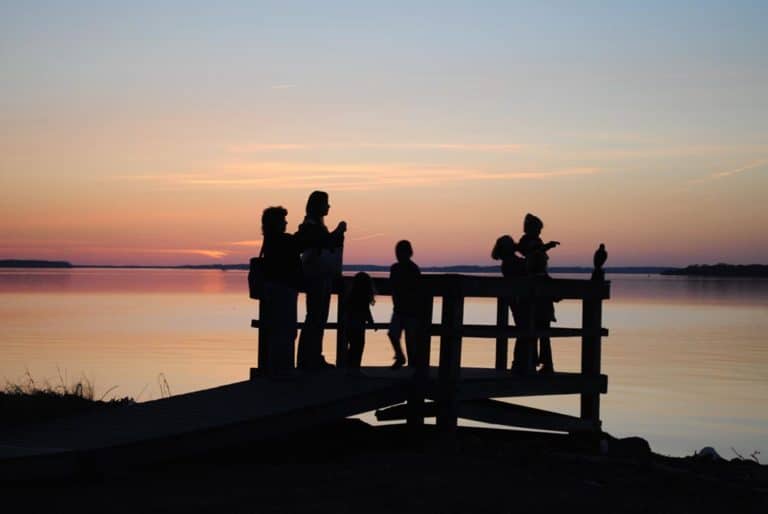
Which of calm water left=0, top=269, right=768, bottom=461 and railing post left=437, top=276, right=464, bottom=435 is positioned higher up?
railing post left=437, top=276, right=464, bottom=435

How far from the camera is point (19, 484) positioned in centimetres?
878

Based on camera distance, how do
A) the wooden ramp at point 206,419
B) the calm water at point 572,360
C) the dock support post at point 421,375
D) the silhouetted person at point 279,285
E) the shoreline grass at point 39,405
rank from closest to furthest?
the wooden ramp at point 206,419
the dock support post at point 421,375
the silhouetted person at point 279,285
the shoreline grass at point 39,405
the calm water at point 572,360

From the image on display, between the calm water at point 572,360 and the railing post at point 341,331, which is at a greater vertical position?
the railing post at point 341,331

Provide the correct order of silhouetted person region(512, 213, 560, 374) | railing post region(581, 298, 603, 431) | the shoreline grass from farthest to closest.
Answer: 1. railing post region(581, 298, 603, 431)
2. the shoreline grass
3. silhouetted person region(512, 213, 560, 374)

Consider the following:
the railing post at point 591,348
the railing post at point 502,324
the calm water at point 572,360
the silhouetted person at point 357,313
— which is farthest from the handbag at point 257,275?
the calm water at point 572,360

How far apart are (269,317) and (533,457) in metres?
3.19

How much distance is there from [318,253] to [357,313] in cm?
143

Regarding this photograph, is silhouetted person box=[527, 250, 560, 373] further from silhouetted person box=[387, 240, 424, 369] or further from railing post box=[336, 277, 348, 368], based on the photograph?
railing post box=[336, 277, 348, 368]

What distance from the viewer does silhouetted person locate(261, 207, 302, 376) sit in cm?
1182

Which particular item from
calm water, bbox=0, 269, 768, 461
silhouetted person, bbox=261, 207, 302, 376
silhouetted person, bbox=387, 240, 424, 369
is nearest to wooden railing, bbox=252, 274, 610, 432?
silhouetted person, bbox=387, 240, 424, 369

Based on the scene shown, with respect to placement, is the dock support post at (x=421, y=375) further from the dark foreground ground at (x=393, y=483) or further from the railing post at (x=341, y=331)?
the railing post at (x=341, y=331)

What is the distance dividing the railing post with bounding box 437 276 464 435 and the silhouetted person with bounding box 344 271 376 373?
5.62 ft

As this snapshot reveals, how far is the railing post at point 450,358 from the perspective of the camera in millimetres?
11297

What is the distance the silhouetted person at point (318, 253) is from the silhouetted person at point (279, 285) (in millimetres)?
134
